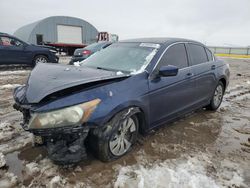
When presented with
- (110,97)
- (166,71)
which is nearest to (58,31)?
(166,71)

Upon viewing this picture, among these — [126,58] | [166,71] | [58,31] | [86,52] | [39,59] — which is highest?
[58,31]

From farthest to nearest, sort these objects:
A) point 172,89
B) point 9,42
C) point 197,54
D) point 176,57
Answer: point 9,42 → point 197,54 → point 176,57 → point 172,89

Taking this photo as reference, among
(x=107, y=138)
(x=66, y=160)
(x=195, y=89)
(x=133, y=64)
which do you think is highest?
(x=133, y=64)

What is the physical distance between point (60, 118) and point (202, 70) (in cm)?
305

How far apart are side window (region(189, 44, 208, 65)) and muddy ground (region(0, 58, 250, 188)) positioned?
48.2 inches

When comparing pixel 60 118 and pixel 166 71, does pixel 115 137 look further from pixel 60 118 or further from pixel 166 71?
pixel 166 71

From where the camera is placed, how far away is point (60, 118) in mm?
2502

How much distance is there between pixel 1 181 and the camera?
2582 mm

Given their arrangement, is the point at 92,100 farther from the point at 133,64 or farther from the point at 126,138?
the point at 133,64

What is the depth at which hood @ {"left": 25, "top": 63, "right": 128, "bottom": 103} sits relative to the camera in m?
2.63

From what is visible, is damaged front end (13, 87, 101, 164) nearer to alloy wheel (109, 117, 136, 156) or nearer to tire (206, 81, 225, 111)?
alloy wheel (109, 117, 136, 156)

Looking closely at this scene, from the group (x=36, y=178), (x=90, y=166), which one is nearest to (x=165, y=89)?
(x=90, y=166)

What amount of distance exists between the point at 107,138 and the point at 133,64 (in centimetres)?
126

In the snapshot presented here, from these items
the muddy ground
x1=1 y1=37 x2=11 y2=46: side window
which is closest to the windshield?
the muddy ground
